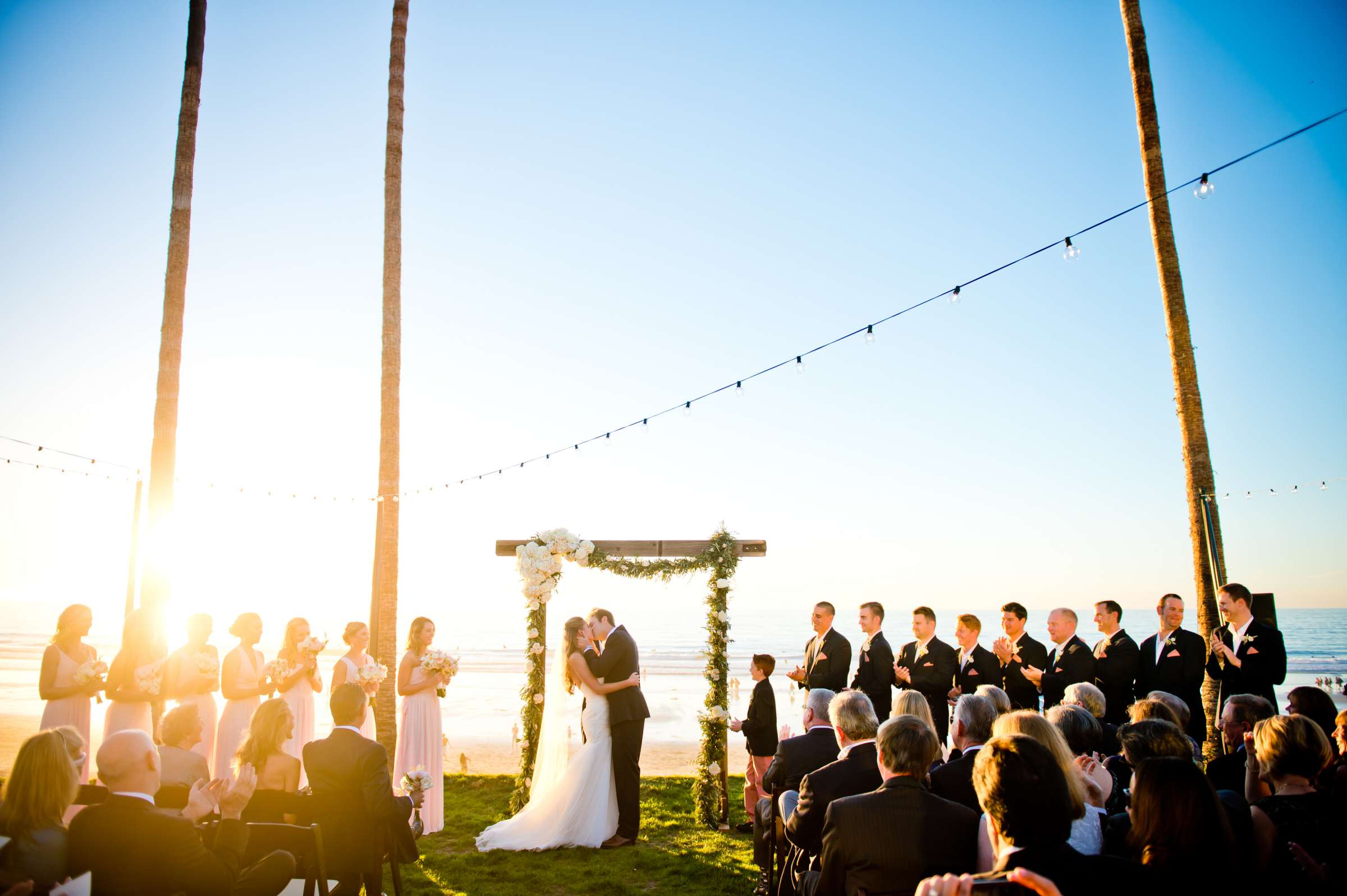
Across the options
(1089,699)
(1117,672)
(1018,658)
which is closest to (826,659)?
(1018,658)

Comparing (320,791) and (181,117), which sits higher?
(181,117)

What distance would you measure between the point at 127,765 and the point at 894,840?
3074 millimetres

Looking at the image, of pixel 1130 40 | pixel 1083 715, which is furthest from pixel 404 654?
pixel 1130 40

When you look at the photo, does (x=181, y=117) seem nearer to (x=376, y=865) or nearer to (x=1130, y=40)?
(x=376, y=865)

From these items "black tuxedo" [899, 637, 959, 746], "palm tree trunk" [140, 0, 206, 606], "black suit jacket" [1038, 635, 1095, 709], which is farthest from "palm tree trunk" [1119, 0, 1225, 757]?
"palm tree trunk" [140, 0, 206, 606]

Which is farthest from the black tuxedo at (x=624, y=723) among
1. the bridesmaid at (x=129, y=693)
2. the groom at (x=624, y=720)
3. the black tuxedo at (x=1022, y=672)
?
the bridesmaid at (x=129, y=693)

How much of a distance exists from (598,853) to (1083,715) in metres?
4.39

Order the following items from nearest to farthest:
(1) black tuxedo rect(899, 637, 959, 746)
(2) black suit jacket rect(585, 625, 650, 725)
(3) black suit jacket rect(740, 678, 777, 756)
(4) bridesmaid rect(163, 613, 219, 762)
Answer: (4) bridesmaid rect(163, 613, 219, 762), (3) black suit jacket rect(740, 678, 777, 756), (1) black tuxedo rect(899, 637, 959, 746), (2) black suit jacket rect(585, 625, 650, 725)

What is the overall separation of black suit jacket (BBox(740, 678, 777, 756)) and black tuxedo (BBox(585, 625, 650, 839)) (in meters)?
0.93

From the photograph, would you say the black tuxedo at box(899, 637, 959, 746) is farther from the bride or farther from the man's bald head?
the man's bald head

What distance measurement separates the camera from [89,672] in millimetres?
6508

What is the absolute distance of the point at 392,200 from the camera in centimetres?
960

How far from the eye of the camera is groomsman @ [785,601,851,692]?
24.6 ft

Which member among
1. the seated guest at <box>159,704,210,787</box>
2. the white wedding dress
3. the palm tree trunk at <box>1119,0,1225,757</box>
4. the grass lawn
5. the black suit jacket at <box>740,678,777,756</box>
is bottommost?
the grass lawn
